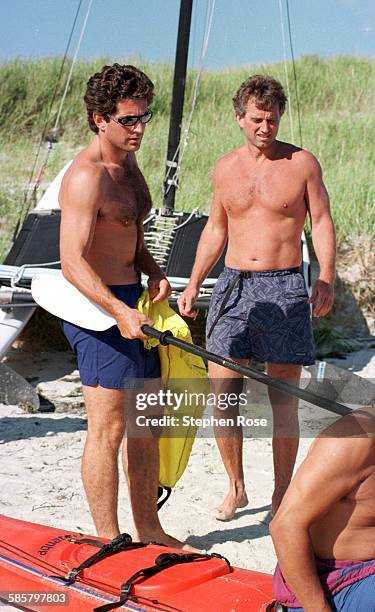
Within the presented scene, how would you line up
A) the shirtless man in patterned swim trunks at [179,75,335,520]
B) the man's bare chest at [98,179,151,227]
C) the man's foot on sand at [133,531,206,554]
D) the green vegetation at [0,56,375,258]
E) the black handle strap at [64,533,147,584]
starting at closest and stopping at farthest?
the black handle strap at [64,533,147,584], the man's bare chest at [98,179,151,227], the man's foot on sand at [133,531,206,554], the shirtless man in patterned swim trunks at [179,75,335,520], the green vegetation at [0,56,375,258]

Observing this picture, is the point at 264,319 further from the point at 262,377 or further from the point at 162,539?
the point at 262,377

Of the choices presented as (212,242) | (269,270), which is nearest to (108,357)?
(269,270)

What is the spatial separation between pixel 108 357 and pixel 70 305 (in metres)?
0.25

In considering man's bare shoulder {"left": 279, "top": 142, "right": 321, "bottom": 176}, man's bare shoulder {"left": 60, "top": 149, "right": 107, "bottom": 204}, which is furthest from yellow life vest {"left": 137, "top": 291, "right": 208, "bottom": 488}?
man's bare shoulder {"left": 279, "top": 142, "right": 321, "bottom": 176}

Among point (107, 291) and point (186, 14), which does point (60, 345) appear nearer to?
point (186, 14)

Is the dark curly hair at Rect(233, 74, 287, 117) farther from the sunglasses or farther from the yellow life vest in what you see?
A: the yellow life vest

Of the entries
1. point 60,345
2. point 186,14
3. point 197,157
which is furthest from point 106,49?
point 60,345

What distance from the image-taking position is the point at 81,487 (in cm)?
475

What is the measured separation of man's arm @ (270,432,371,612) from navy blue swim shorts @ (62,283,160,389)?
1.34m

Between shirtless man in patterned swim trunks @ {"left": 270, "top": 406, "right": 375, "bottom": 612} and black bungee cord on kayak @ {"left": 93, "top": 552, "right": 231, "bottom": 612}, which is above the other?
shirtless man in patterned swim trunks @ {"left": 270, "top": 406, "right": 375, "bottom": 612}

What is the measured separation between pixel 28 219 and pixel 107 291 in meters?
4.19

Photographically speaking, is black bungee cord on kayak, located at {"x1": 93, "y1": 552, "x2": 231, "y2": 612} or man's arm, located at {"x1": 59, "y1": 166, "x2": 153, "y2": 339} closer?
black bungee cord on kayak, located at {"x1": 93, "y1": 552, "x2": 231, "y2": 612}

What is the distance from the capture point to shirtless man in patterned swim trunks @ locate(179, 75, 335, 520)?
4320 mm

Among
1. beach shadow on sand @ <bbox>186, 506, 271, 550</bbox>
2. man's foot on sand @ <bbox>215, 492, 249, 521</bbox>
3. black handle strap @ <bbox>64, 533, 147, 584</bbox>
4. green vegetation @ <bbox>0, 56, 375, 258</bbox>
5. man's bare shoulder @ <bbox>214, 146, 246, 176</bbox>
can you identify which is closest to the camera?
black handle strap @ <bbox>64, 533, 147, 584</bbox>
